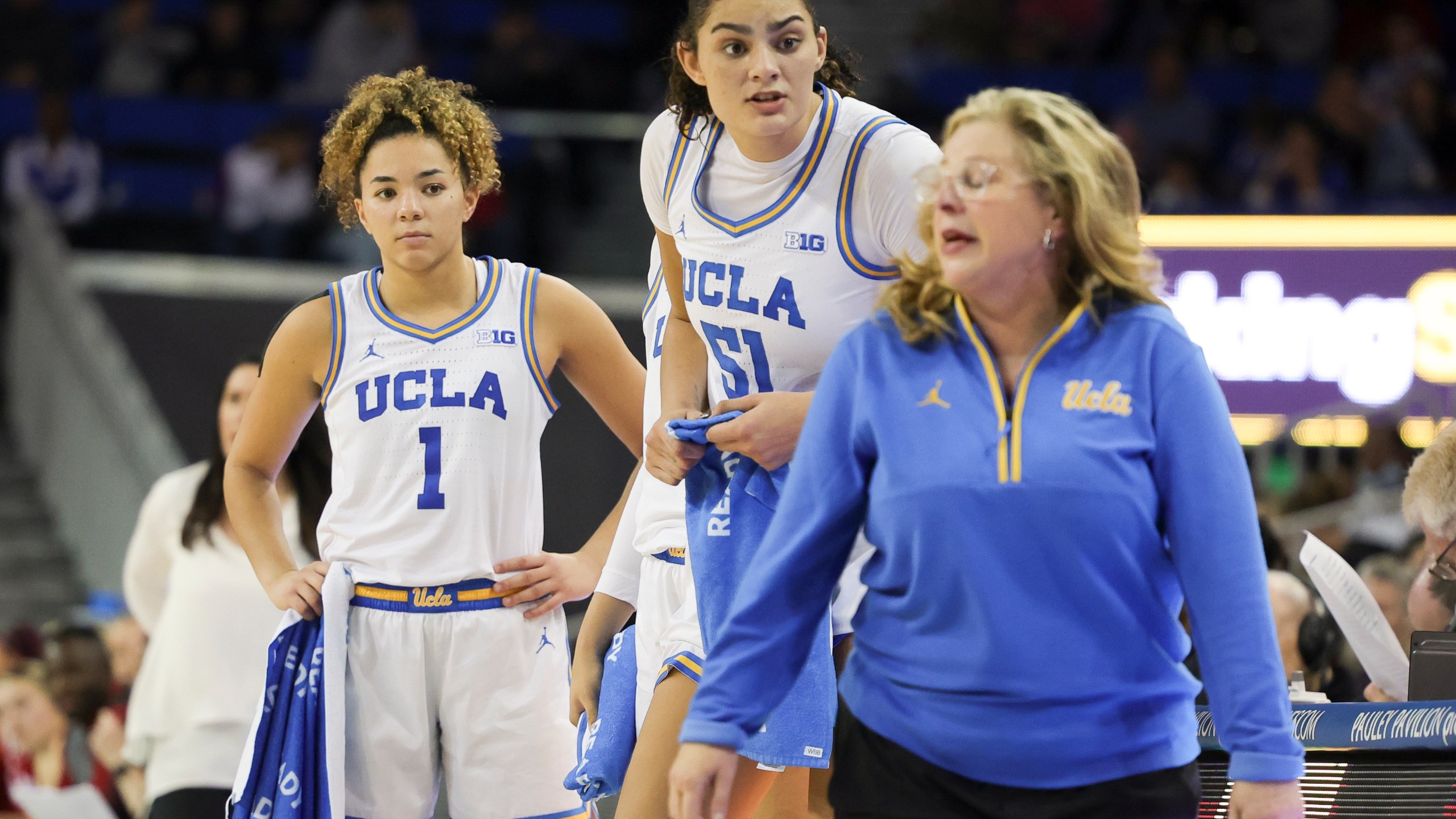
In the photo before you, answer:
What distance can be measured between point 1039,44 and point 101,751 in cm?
739

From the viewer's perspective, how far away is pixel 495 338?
3.23 m

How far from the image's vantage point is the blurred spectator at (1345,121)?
987 cm

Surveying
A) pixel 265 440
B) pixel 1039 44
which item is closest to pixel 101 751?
pixel 265 440

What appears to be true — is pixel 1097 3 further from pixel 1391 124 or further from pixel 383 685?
pixel 383 685

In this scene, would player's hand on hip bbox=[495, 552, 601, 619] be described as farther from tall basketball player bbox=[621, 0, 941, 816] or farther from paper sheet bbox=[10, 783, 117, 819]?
paper sheet bbox=[10, 783, 117, 819]

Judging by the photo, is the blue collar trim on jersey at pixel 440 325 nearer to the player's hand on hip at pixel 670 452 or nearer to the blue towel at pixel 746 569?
the player's hand on hip at pixel 670 452

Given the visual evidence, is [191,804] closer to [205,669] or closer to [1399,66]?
[205,669]

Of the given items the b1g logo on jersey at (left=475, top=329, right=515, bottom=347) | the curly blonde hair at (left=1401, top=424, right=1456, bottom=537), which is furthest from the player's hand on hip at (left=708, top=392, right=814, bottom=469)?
the curly blonde hair at (left=1401, top=424, right=1456, bottom=537)

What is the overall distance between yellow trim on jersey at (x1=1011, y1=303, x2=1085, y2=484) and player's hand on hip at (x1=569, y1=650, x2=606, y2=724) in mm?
1302

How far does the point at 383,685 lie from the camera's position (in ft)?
10.2

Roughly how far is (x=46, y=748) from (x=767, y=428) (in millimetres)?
3924

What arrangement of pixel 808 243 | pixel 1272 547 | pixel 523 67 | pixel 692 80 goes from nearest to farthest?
pixel 808 243 → pixel 692 80 → pixel 1272 547 → pixel 523 67

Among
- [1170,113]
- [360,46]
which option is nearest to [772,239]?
[1170,113]

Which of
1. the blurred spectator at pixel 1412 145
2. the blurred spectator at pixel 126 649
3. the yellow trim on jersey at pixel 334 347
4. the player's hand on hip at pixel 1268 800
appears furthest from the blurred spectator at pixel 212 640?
the blurred spectator at pixel 1412 145
